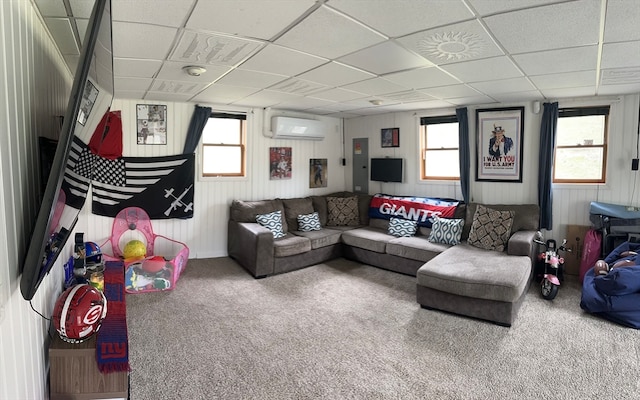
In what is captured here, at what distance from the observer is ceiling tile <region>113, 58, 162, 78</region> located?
3008 mm

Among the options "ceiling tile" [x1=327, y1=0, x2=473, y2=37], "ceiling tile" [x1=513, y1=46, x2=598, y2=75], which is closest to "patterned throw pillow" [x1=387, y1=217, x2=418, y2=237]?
"ceiling tile" [x1=513, y1=46, x2=598, y2=75]

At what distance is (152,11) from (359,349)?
2741mm

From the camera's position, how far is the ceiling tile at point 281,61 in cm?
278

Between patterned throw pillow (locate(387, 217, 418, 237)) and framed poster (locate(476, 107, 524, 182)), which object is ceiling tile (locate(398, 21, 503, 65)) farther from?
patterned throw pillow (locate(387, 217, 418, 237))

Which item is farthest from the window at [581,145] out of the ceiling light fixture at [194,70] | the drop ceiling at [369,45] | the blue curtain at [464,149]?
the ceiling light fixture at [194,70]

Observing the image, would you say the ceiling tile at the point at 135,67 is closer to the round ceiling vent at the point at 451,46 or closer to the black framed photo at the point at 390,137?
the round ceiling vent at the point at 451,46

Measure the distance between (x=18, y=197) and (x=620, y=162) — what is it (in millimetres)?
5589

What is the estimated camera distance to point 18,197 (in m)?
1.32

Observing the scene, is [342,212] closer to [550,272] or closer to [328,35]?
[550,272]

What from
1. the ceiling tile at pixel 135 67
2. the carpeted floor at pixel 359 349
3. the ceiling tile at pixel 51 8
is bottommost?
the carpeted floor at pixel 359 349

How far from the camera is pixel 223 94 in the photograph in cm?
445

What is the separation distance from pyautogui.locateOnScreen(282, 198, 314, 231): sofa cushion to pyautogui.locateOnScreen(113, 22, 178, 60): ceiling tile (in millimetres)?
3190

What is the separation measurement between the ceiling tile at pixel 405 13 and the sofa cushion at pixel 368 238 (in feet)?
10.4

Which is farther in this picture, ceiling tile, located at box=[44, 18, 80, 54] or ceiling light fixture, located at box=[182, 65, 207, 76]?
ceiling light fixture, located at box=[182, 65, 207, 76]
